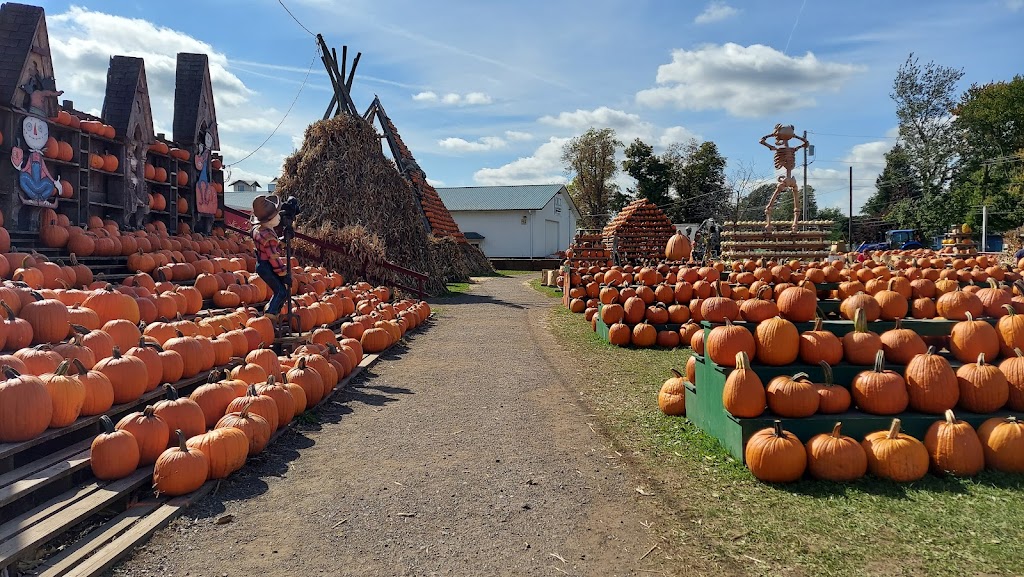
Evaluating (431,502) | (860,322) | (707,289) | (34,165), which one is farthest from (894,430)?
(34,165)

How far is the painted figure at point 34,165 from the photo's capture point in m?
9.02

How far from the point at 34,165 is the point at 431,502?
8843 millimetres

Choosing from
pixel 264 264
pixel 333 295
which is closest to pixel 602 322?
pixel 333 295

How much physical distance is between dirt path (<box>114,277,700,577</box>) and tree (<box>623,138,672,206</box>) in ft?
127

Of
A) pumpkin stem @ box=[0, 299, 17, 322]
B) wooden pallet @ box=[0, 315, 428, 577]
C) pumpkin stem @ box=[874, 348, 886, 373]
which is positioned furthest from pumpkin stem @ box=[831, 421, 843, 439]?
pumpkin stem @ box=[0, 299, 17, 322]

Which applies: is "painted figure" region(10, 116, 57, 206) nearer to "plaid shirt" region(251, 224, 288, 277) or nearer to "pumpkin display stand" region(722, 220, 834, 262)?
"plaid shirt" region(251, 224, 288, 277)

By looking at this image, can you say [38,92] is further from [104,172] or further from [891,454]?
[891,454]

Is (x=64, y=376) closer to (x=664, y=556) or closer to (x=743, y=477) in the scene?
(x=664, y=556)

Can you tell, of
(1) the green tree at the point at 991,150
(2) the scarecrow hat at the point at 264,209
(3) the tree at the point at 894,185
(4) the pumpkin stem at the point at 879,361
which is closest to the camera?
(4) the pumpkin stem at the point at 879,361

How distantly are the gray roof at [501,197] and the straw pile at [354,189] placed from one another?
30.7 meters

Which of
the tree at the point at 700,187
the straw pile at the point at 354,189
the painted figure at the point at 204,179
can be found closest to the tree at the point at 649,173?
the tree at the point at 700,187

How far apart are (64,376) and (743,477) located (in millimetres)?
4766

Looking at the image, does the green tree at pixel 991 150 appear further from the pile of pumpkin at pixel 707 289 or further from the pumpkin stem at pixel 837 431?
the pumpkin stem at pixel 837 431

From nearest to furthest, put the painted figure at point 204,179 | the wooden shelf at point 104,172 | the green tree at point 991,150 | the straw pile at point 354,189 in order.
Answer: the wooden shelf at point 104,172, the painted figure at point 204,179, the straw pile at point 354,189, the green tree at point 991,150
